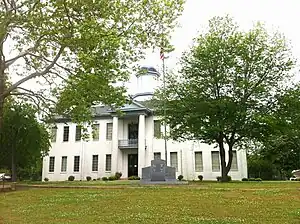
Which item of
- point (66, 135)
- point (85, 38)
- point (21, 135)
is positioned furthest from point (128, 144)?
point (85, 38)

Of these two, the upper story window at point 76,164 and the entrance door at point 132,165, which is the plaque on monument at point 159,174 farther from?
the upper story window at point 76,164

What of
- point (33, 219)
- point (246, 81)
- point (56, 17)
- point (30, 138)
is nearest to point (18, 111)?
point (30, 138)

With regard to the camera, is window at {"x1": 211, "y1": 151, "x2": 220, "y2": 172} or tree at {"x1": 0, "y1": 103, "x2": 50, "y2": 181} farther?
window at {"x1": 211, "y1": 151, "x2": 220, "y2": 172}

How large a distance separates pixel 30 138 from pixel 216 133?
1752cm

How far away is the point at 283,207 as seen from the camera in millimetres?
10680

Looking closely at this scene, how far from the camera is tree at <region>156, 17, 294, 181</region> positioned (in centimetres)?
2561

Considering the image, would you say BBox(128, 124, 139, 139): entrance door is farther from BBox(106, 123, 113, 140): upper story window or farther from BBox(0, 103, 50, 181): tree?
BBox(0, 103, 50, 181): tree

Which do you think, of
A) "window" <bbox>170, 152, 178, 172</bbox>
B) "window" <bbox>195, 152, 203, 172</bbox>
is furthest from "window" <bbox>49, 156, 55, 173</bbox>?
"window" <bbox>195, 152, 203, 172</bbox>

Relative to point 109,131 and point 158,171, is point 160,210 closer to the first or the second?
point 158,171

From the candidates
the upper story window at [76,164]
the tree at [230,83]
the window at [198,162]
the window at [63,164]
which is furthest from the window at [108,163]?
the tree at [230,83]

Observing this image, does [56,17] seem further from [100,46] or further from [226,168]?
[226,168]

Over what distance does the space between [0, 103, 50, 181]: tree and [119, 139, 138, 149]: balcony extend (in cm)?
972

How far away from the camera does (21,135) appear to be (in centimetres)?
3216

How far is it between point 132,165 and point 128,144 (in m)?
2.55
